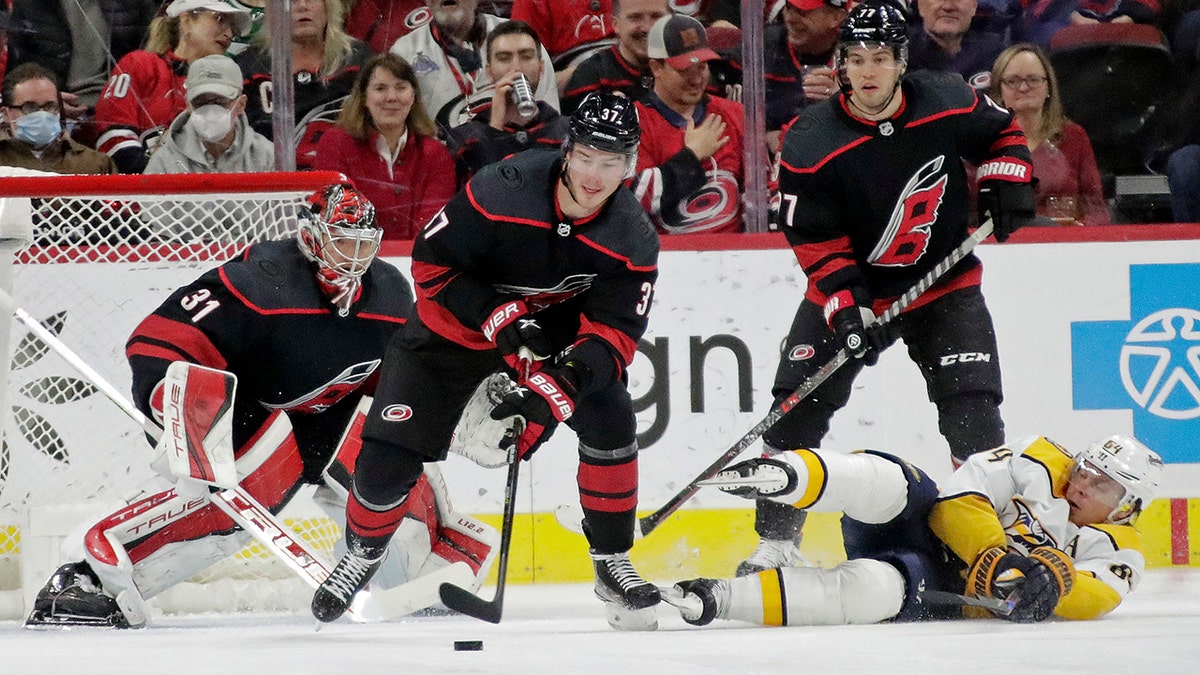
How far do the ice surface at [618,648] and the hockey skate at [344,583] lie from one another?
6cm

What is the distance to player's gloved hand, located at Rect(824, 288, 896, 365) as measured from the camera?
3.29m

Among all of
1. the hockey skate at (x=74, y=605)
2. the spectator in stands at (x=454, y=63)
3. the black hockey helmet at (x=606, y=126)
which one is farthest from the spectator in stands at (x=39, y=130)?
the black hockey helmet at (x=606, y=126)

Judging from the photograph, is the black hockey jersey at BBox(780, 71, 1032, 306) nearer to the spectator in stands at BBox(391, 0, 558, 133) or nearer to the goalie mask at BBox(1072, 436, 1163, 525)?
the goalie mask at BBox(1072, 436, 1163, 525)

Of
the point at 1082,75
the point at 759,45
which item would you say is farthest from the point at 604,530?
the point at 1082,75

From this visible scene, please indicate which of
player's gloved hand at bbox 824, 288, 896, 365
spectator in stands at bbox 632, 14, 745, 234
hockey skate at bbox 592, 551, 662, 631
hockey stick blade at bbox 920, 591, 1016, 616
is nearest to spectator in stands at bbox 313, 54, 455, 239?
spectator in stands at bbox 632, 14, 745, 234

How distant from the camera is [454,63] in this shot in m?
4.24

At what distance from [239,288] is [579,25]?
1.49 metres

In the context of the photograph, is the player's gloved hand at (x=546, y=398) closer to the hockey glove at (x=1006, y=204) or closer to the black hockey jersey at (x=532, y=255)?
the black hockey jersey at (x=532, y=255)

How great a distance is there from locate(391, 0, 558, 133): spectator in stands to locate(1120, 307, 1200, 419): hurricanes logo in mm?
1760

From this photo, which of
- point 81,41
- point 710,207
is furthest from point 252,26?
point 710,207

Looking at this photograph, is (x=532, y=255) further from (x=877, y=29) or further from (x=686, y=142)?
(x=686, y=142)

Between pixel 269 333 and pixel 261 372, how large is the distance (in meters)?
0.10

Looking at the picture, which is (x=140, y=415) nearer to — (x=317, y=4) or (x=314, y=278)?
(x=314, y=278)

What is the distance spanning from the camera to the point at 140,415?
10.7ft
